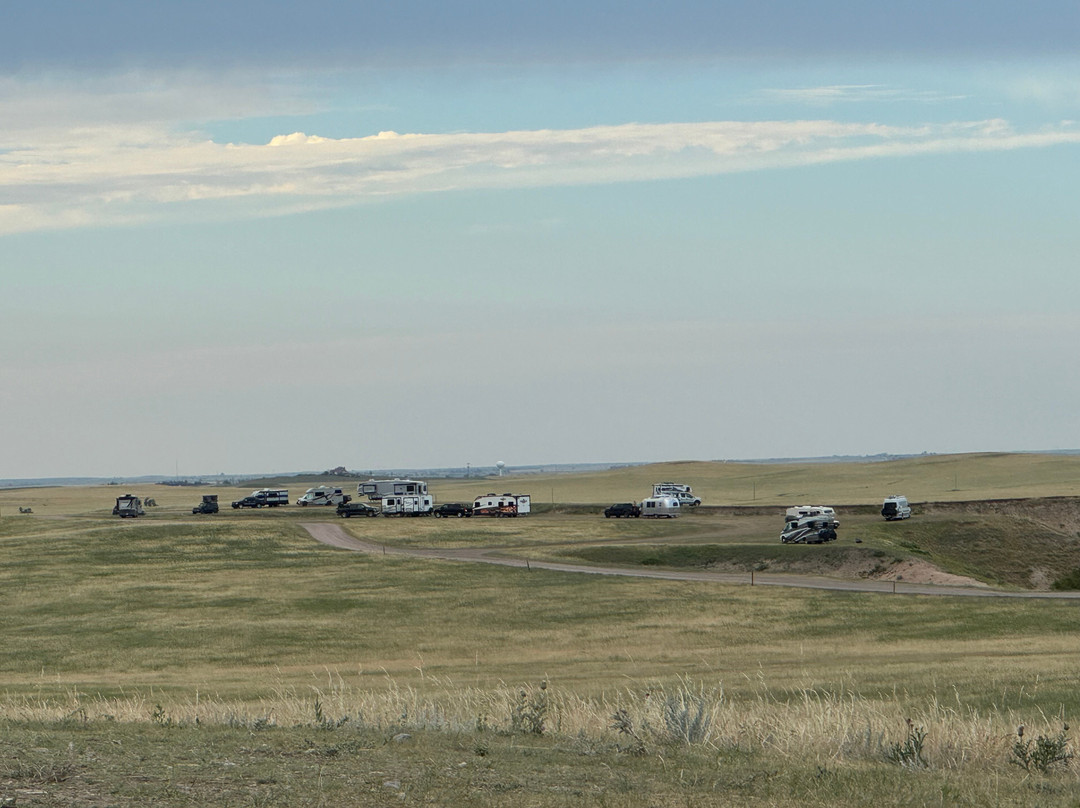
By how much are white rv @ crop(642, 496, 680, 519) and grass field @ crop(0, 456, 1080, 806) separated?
6240 millimetres

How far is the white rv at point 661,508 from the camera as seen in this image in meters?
110

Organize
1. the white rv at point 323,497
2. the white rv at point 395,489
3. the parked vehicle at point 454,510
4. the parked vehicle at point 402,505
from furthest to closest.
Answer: the white rv at point 323,497, the white rv at point 395,489, the parked vehicle at point 402,505, the parked vehicle at point 454,510

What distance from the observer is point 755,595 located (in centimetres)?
5603

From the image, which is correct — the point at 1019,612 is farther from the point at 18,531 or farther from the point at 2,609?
the point at 18,531

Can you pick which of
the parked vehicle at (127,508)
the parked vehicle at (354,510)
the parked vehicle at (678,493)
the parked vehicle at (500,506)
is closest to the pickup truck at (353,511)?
the parked vehicle at (354,510)

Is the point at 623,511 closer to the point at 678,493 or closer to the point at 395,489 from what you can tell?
the point at 678,493

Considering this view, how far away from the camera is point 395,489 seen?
407ft

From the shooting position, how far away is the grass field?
12234 millimetres

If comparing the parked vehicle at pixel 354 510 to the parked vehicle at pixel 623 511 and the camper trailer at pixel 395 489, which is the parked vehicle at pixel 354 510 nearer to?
the camper trailer at pixel 395 489

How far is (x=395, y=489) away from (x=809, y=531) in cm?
5677

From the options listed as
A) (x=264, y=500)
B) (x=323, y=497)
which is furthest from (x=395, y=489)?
(x=264, y=500)

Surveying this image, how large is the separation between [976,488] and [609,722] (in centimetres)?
13553

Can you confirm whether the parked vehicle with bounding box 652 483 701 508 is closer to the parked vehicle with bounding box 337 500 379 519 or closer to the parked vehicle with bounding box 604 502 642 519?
the parked vehicle with bounding box 604 502 642 519

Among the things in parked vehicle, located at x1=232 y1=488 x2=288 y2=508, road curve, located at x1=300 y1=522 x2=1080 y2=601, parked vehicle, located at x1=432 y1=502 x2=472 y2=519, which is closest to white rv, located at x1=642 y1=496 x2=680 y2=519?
parked vehicle, located at x1=432 y1=502 x2=472 y2=519
